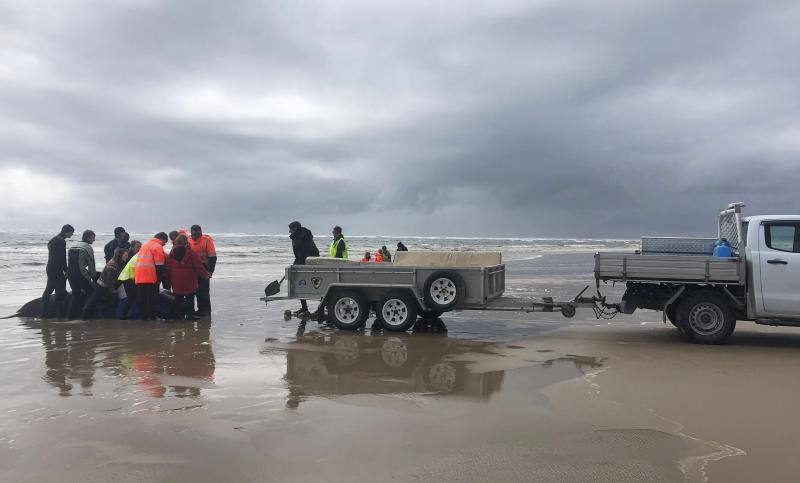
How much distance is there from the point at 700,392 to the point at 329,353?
15.8 ft

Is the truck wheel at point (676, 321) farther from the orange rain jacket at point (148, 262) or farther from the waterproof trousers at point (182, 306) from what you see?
the orange rain jacket at point (148, 262)

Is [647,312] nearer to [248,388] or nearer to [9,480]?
[248,388]

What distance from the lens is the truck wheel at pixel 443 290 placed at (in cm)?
1002

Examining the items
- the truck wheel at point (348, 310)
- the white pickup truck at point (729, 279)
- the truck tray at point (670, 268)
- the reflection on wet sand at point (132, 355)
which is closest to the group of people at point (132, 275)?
the reflection on wet sand at point (132, 355)

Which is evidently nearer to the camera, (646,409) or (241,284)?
(646,409)

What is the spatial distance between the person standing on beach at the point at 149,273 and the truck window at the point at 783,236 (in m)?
10.7

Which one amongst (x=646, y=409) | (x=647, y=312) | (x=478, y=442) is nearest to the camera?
(x=478, y=442)

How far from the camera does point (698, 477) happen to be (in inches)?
161

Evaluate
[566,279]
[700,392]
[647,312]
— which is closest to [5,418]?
[700,392]

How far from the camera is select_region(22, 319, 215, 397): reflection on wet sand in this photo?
266 inches

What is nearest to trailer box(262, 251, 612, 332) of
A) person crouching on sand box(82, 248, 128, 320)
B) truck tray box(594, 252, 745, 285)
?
truck tray box(594, 252, 745, 285)

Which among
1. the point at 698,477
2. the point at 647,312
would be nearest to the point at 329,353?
the point at 698,477

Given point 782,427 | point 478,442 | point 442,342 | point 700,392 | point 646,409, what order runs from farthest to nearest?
1. point 442,342
2. point 700,392
3. point 646,409
4. point 782,427
5. point 478,442

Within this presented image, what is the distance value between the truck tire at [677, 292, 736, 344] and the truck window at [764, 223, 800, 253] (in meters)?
1.11
